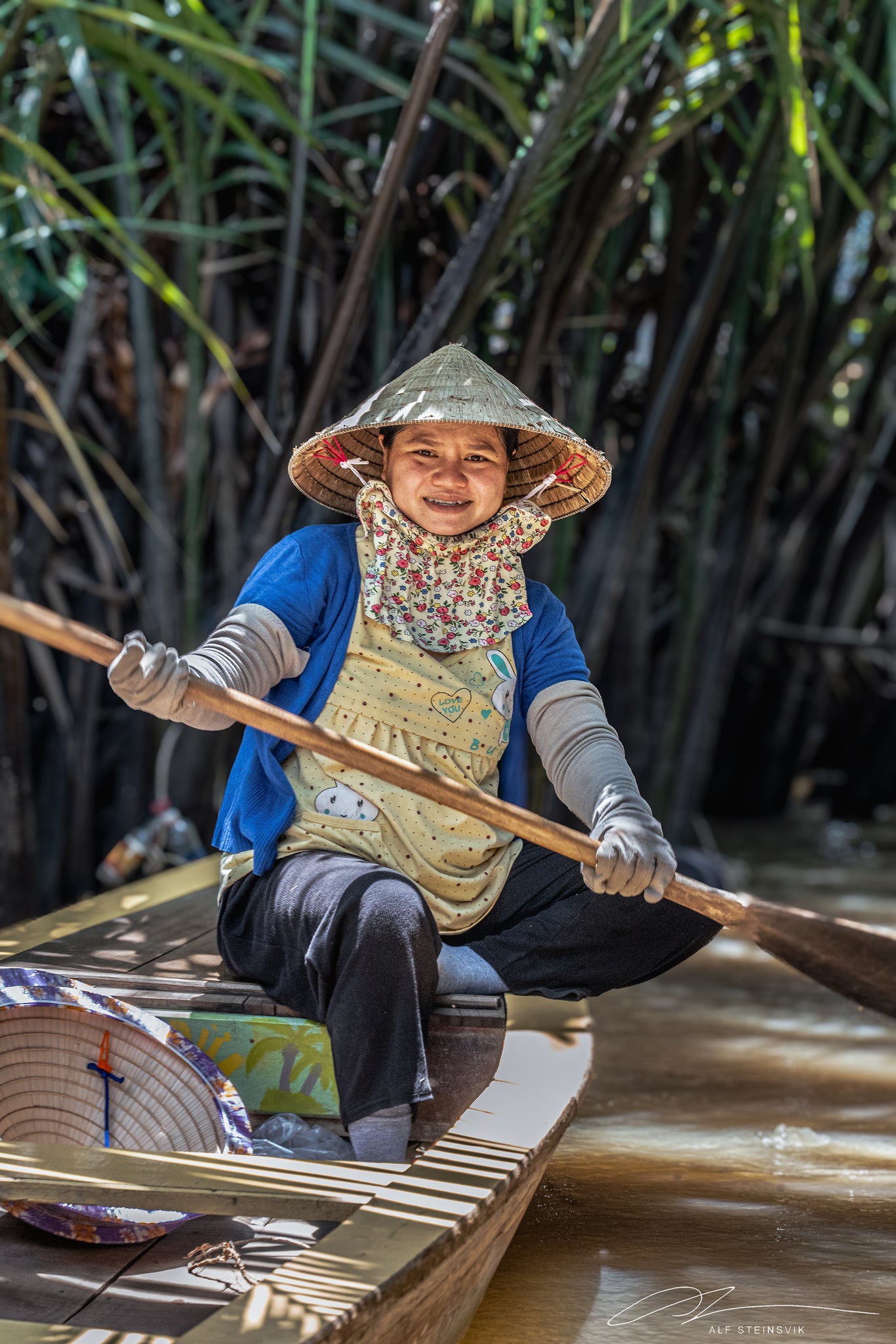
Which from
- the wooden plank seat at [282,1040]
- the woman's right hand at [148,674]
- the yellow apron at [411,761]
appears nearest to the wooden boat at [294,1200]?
the wooden plank seat at [282,1040]

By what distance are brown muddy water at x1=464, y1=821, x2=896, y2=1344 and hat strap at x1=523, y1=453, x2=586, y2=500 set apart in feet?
2.29

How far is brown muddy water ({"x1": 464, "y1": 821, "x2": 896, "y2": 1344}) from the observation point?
1.53 metres

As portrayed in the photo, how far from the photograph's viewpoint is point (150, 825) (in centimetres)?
288

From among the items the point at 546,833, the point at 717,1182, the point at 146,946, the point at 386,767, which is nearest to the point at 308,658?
the point at 386,767

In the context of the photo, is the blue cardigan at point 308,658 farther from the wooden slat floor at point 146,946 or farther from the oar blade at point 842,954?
the oar blade at point 842,954

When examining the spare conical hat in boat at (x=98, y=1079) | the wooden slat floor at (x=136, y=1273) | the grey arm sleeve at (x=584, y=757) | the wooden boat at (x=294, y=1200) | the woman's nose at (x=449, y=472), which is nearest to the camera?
the wooden boat at (x=294, y=1200)

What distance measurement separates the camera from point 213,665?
1.52 meters

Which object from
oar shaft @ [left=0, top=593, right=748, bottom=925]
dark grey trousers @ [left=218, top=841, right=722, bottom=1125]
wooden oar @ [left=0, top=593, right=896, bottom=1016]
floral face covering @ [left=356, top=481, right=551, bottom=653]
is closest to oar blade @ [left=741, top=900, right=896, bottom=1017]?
wooden oar @ [left=0, top=593, right=896, bottom=1016]

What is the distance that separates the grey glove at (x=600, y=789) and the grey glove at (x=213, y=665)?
32 centimetres

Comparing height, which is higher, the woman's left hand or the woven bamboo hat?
the woven bamboo hat

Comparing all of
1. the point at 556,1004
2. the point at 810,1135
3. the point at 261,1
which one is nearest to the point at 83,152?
the point at 261,1

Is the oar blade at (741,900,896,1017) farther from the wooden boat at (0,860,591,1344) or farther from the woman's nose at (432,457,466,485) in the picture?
the woman's nose at (432,457,466,485)

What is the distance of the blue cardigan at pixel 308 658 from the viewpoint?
1.67m

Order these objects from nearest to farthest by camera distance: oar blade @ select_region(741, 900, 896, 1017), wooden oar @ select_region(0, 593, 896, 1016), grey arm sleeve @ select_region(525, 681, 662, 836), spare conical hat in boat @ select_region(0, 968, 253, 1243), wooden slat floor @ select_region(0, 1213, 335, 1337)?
1. wooden slat floor @ select_region(0, 1213, 335, 1337)
2. wooden oar @ select_region(0, 593, 896, 1016)
3. spare conical hat in boat @ select_region(0, 968, 253, 1243)
4. grey arm sleeve @ select_region(525, 681, 662, 836)
5. oar blade @ select_region(741, 900, 896, 1017)
